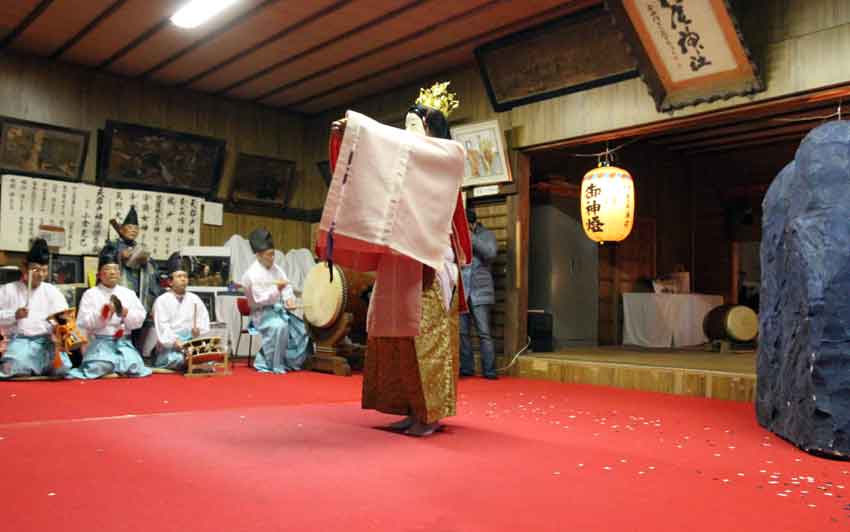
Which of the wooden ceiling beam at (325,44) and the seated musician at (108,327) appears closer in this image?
the seated musician at (108,327)

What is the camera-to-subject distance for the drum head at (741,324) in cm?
851

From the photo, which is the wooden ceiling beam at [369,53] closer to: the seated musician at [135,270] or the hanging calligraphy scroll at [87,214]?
the hanging calligraphy scroll at [87,214]

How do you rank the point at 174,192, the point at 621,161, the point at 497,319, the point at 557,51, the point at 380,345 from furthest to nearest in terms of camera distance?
the point at 621,161, the point at 174,192, the point at 497,319, the point at 557,51, the point at 380,345

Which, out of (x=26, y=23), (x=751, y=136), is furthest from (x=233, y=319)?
(x=751, y=136)

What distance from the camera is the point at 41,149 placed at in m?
8.05

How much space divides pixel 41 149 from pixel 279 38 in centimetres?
312

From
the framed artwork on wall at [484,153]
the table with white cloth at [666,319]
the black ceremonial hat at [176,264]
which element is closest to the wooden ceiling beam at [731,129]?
the table with white cloth at [666,319]

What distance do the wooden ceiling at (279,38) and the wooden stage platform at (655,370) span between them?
3290 millimetres

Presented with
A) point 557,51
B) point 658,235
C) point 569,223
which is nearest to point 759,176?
point 658,235

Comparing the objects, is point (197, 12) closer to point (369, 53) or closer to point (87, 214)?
point (369, 53)

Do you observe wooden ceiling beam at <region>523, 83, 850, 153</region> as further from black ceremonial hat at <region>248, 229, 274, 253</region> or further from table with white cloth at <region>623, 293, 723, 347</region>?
table with white cloth at <region>623, 293, 723, 347</region>

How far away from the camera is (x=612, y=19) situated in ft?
19.1

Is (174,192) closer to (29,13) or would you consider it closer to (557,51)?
(29,13)

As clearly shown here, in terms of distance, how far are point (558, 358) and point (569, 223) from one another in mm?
2849
